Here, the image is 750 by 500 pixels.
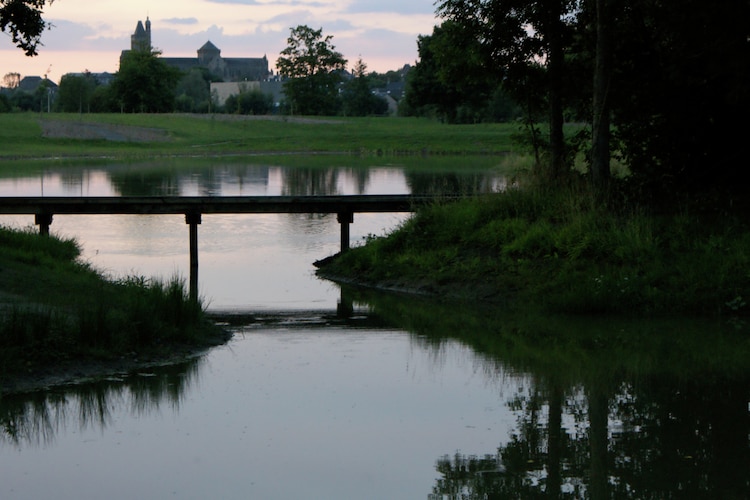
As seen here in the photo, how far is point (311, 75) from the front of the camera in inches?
5177

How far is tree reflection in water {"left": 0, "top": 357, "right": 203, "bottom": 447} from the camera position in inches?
Answer: 402

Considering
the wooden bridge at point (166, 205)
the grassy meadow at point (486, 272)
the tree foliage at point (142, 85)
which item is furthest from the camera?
the tree foliage at point (142, 85)

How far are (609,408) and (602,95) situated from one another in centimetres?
1017

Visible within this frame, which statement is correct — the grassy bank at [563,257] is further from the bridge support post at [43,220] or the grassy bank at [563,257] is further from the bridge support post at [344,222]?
the bridge support post at [43,220]

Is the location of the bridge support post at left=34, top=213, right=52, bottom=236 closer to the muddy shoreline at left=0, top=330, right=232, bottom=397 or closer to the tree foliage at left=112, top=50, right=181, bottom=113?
the muddy shoreline at left=0, top=330, right=232, bottom=397

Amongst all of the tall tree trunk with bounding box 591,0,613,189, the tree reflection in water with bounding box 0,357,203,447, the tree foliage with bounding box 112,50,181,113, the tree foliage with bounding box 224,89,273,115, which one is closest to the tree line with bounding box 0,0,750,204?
the tall tree trunk with bounding box 591,0,613,189

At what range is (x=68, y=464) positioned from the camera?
362 inches

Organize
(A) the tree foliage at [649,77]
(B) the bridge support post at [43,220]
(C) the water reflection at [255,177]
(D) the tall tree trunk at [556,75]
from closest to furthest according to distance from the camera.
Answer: (A) the tree foliage at [649,77]
(B) the bridge support post at [43,220]
(D) the tall tree trunk at [556,75]
(C) the water reflection at [255,177]

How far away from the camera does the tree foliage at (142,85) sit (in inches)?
4889

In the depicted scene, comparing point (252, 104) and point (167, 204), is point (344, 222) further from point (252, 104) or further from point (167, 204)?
point (252, 104)

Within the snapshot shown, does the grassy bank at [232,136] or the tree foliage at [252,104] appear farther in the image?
the tree foliage at [252,104]

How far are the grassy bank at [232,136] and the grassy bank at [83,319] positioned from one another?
6083 cm

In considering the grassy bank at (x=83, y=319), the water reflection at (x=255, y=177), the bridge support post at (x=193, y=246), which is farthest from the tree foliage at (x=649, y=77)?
the water reflection at (x=255, y=177)

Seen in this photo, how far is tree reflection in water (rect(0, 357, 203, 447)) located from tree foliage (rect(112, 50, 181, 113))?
11297 cm
